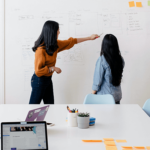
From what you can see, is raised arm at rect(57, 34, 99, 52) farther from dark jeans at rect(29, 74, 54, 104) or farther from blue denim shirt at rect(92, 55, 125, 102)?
blue denim shirt at rect(92, 55, 125, 102)

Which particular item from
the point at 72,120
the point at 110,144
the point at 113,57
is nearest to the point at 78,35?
the point at 113,57

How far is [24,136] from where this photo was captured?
3.59 ft

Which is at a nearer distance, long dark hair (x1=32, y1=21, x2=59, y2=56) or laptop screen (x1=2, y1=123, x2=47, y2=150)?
laptop screen (x1=2, y1=123, x2=47, y2=150)

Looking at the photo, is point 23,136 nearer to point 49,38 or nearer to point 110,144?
point 110,144

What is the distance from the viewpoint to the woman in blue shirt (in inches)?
99.9

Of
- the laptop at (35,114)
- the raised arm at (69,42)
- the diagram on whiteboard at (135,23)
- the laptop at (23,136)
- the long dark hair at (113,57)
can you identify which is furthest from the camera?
the diagram on whiteboard at (135,23)

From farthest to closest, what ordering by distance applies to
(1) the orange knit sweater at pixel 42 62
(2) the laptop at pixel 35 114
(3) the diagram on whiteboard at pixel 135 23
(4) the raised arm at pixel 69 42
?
(3) the diagram on whiteboard at pixel 135 23
(4) the raised arm at pixel 69 42
(1) the orange knit sweater at pixel 42 62
(2) the laptop at pixel 35 114

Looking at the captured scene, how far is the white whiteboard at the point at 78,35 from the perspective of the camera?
3.36 metres

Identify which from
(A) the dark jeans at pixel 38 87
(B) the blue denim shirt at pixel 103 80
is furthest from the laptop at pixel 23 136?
(A) the dark jeans at pixel 38 87

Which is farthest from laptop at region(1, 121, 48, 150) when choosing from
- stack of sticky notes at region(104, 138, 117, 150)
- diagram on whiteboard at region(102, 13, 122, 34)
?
diagram on whiteboard at region(102, 13, 122, 34)

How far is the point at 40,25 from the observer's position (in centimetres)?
339

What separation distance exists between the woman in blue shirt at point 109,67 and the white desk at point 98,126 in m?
0.54

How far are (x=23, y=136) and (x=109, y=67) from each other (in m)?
1.66

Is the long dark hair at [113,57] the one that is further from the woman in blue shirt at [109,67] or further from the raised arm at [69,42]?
the raised arm at [69,42]
